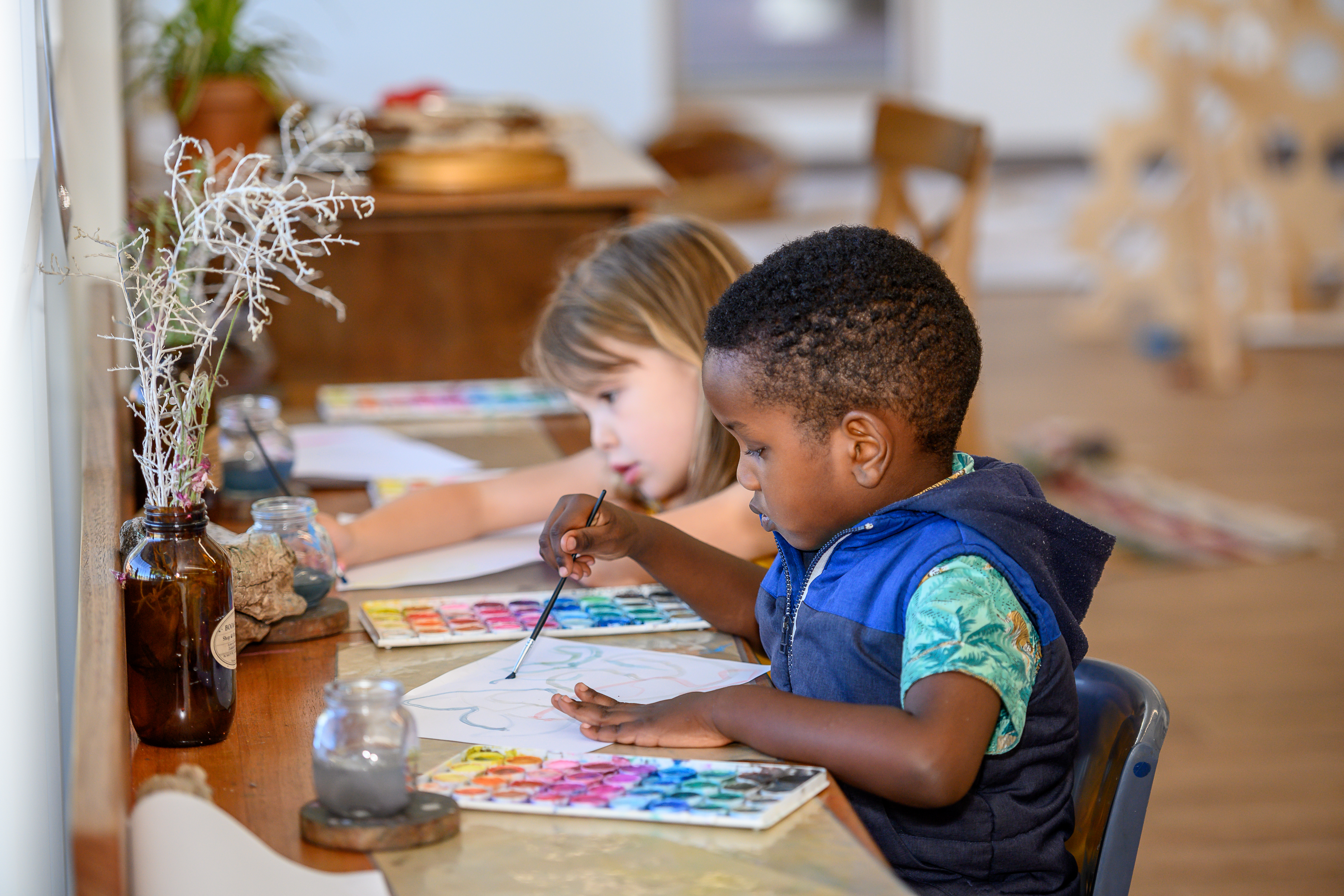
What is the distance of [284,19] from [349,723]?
23.5 feet

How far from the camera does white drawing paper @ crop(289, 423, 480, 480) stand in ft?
5.78

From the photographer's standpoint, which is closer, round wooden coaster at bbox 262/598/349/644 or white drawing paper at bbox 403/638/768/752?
white drawing paper at bbox 403/638/768/752

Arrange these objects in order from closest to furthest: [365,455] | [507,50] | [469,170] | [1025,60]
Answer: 1. [365,455]
2. [469,170]
3. [507,50]
4. [1025,60]

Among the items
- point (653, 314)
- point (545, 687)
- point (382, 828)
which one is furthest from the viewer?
point (653, 314)

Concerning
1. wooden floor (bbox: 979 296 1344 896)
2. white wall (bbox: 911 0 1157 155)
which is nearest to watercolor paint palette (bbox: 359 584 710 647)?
wooden floor (bbox: 979 296 1344 896)

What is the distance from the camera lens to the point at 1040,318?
20.3 ft

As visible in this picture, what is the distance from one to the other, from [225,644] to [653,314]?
27.2 inches

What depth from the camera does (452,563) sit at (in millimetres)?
1482

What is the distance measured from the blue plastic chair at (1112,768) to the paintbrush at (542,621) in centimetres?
40

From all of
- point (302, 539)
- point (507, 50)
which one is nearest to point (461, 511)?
point (302, 539)

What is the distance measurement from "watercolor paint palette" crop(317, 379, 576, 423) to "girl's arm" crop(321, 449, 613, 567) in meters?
0.41

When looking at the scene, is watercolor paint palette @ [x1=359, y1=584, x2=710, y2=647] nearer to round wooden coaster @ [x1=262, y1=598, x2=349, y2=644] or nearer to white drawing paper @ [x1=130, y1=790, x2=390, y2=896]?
round wooden coaster @ [x1=262, y1=598, x2=349, y2=644]

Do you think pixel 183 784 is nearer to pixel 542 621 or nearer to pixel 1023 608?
pixel 542 621

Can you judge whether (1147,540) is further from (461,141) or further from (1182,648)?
(461,141)
